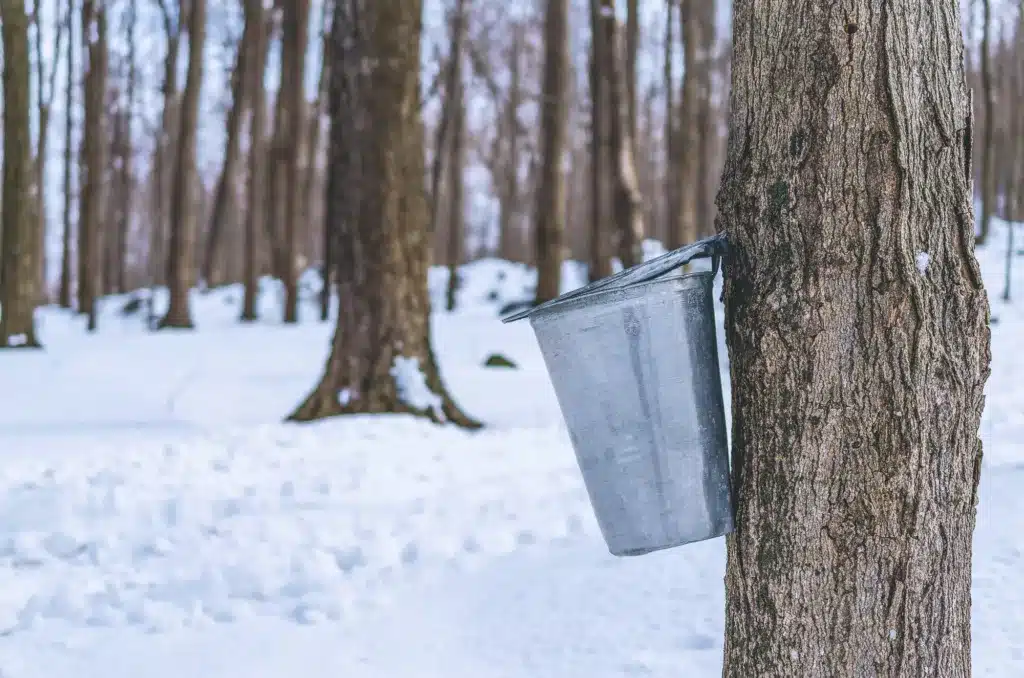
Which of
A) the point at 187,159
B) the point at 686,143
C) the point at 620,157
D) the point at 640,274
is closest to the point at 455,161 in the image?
the point at 187,159

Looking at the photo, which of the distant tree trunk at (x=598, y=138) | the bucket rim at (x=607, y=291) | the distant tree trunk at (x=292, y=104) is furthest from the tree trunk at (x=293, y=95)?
the bucket rim at (x=607, y=291)

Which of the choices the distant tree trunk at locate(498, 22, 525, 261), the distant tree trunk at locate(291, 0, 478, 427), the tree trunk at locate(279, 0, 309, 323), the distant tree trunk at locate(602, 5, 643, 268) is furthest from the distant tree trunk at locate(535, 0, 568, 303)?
the distant tree trunk at locate(498, 22, 525, 261)

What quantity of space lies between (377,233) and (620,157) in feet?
19.9

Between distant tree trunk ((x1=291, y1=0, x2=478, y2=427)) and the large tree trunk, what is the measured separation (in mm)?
4345

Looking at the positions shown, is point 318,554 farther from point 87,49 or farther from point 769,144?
point 87,49

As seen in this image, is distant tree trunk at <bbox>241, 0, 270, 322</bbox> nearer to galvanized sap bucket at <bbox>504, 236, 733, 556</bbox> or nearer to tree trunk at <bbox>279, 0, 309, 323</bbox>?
tree trunk at <bbox>279, 0, 309, 323</bbox>

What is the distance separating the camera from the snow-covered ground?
267 cm

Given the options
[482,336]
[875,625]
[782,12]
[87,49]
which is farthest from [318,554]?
[87,49]

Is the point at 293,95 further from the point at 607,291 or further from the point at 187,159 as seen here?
the point at 607,291

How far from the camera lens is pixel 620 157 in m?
11.4

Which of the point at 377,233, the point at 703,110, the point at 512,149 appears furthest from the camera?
the point at 512,149

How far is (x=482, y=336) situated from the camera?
1228 cm

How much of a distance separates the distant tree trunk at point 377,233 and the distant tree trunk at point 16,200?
20.8 feet

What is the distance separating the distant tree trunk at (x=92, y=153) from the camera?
14836mm
